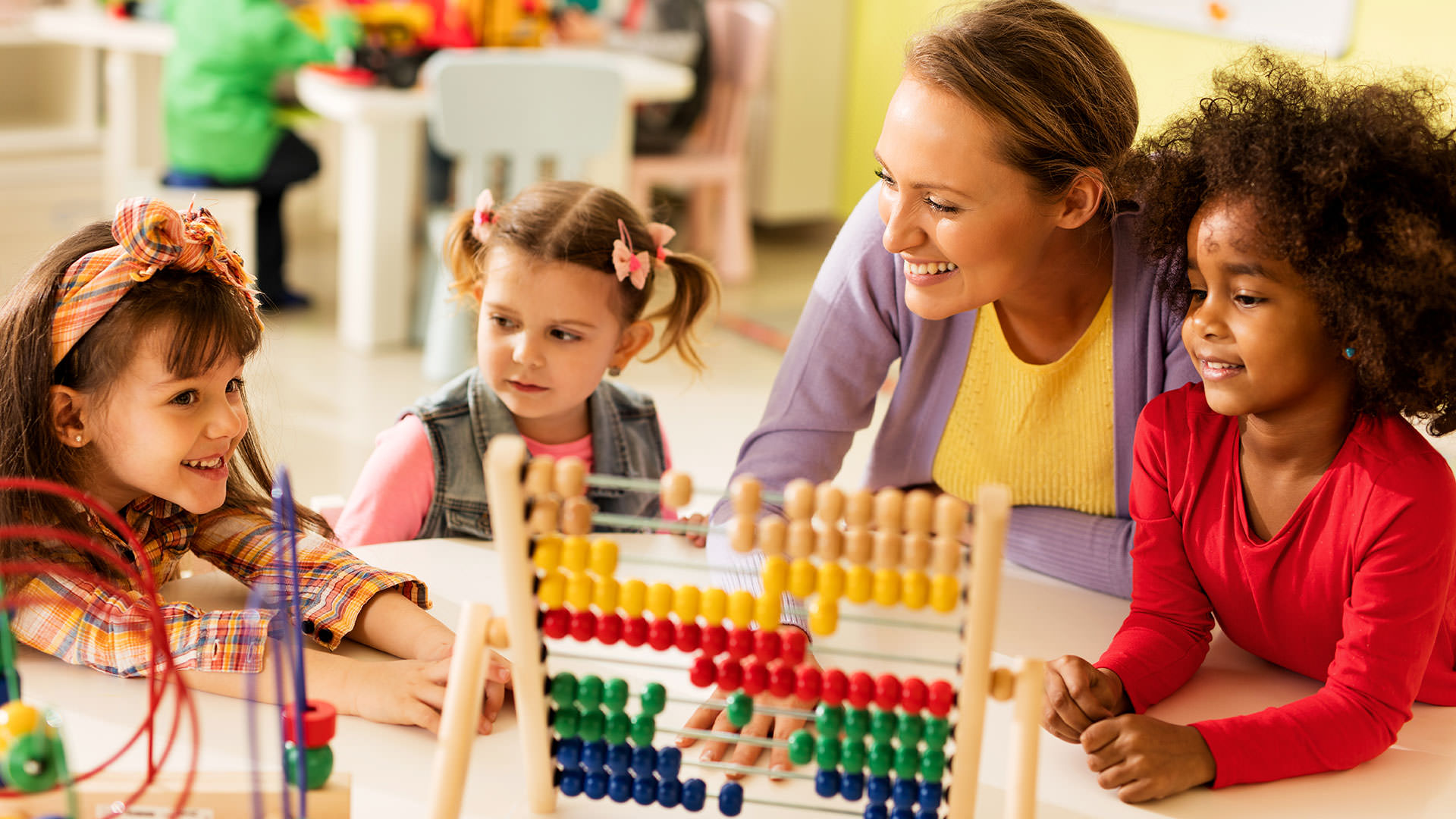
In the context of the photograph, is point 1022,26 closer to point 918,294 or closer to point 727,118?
point 918,294

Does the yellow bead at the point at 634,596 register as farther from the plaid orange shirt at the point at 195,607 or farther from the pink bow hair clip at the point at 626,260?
the pink bow hair clip at the point at 626,260

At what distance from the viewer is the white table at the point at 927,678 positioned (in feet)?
3.93

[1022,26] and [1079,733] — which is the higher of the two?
[1022,26]

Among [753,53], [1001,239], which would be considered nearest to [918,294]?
[1001,239]

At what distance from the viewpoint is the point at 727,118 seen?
564 centimetres

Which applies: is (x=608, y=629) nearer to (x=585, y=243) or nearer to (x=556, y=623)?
(x=556, y=623)

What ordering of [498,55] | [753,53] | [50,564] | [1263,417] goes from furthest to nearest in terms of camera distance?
1. [753,53]
2. [498,55]
3. [1263,417]
4. [50,564]

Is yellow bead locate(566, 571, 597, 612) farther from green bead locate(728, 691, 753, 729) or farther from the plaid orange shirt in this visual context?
the plaid orange shirt

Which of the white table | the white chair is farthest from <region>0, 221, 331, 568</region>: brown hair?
the white chair

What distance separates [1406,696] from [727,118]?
4.62 meters

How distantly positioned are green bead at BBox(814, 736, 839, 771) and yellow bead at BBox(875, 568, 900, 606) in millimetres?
139

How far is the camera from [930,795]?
3.68ft

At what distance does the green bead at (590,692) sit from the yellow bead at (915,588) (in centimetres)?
26

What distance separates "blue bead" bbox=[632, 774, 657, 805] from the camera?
116 cm
